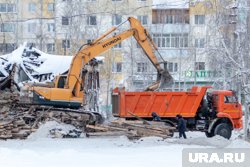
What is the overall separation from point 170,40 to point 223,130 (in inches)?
933

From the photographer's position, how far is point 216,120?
84.5 feet

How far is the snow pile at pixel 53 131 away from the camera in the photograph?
23.2 metres

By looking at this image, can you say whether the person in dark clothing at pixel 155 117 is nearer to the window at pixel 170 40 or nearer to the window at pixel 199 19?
the window at pixel 170 40

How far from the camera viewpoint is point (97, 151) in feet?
63.5

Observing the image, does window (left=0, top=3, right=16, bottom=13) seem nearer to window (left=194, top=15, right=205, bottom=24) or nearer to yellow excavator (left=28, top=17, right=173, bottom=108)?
window (left=194, top=15, right=205, bottom=24)

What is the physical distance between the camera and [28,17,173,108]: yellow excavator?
2442 centimetres

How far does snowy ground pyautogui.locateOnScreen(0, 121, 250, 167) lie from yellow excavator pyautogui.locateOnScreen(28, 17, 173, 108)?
171cm

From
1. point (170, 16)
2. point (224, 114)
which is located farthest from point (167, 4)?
point (224, 114)

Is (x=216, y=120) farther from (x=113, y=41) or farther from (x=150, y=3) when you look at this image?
(x=150, y=3)

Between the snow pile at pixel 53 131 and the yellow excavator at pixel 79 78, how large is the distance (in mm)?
1140

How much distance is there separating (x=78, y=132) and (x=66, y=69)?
479cm

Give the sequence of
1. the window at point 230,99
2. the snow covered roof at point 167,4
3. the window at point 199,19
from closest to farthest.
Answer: the window at point 230,99 < the snow covered roof at point 167,4 < the window at point 199,19

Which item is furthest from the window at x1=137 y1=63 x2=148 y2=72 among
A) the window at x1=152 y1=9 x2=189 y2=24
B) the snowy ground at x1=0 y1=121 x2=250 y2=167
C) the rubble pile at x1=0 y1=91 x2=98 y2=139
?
the rubble pile at x1=0 y1=91 x2=98 y2=139

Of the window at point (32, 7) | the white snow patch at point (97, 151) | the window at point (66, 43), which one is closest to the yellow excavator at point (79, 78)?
the white snow patch at point (97, 151)
